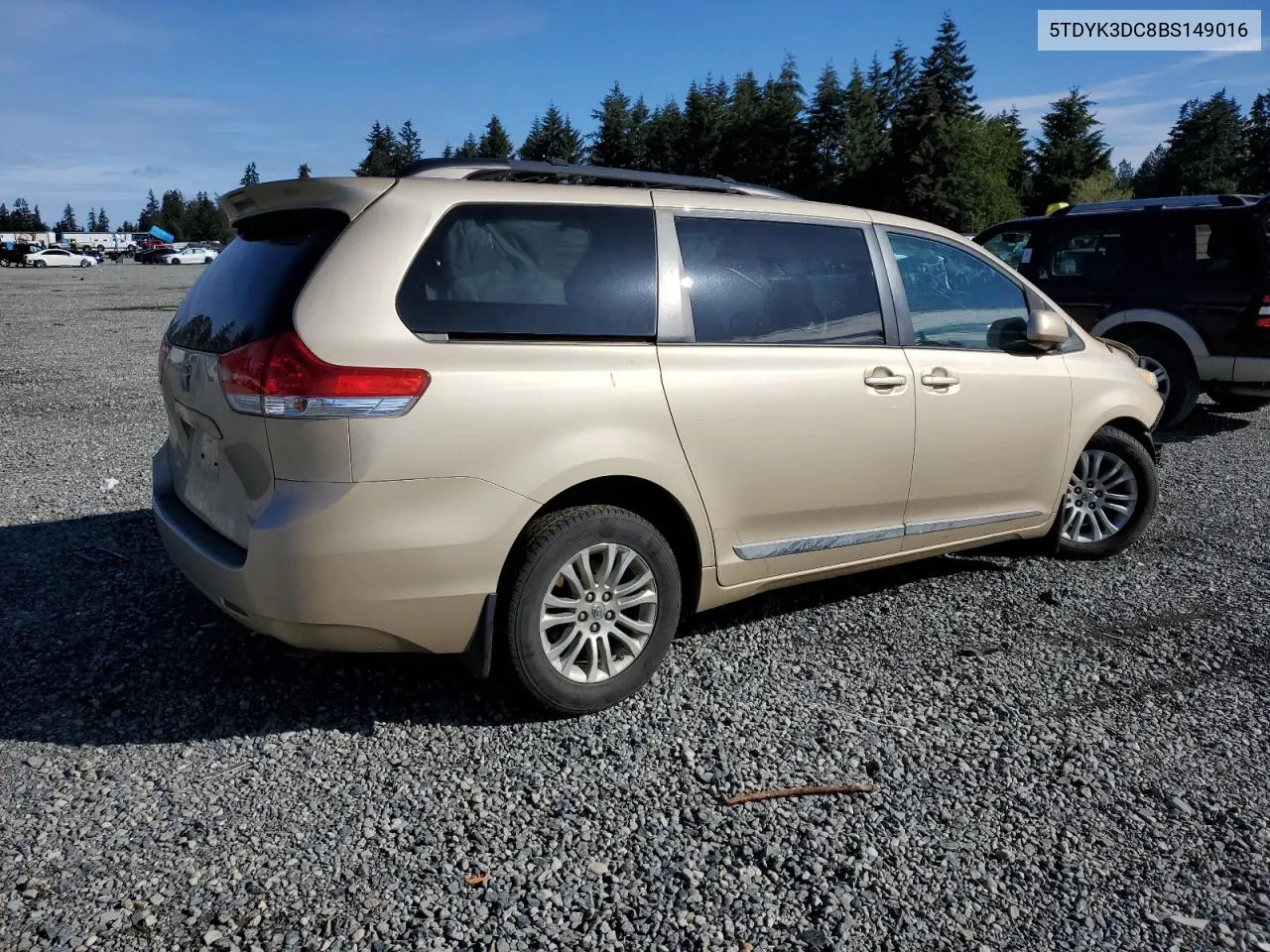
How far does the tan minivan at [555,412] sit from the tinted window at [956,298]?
0.09ft

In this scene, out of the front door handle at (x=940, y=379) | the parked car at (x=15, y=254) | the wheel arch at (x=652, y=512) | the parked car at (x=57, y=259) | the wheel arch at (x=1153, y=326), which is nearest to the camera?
the wheel arch at (x=652, y=512)

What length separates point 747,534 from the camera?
155 inches

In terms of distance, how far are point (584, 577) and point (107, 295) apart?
3300 centimetres

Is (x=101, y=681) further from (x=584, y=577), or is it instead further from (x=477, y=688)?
(x=584, y=577)

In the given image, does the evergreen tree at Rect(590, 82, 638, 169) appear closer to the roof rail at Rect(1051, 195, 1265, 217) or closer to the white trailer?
the white trailer

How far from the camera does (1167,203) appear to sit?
9.19 meters

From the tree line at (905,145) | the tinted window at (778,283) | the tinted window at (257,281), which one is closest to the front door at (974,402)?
the tinted window at (778,283)

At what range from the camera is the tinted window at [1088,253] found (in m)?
9.25

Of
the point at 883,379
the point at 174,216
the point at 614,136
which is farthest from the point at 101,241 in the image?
the point at 883,379

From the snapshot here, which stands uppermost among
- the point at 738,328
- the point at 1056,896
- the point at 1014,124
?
the point at 1014,124

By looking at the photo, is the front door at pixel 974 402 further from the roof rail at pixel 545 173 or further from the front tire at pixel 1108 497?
the roof rail at pixel 545 173

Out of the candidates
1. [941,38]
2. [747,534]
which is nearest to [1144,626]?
[747,534]

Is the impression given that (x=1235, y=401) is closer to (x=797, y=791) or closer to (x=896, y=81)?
(x=797, y=791)

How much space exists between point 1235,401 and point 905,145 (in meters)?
69.3
